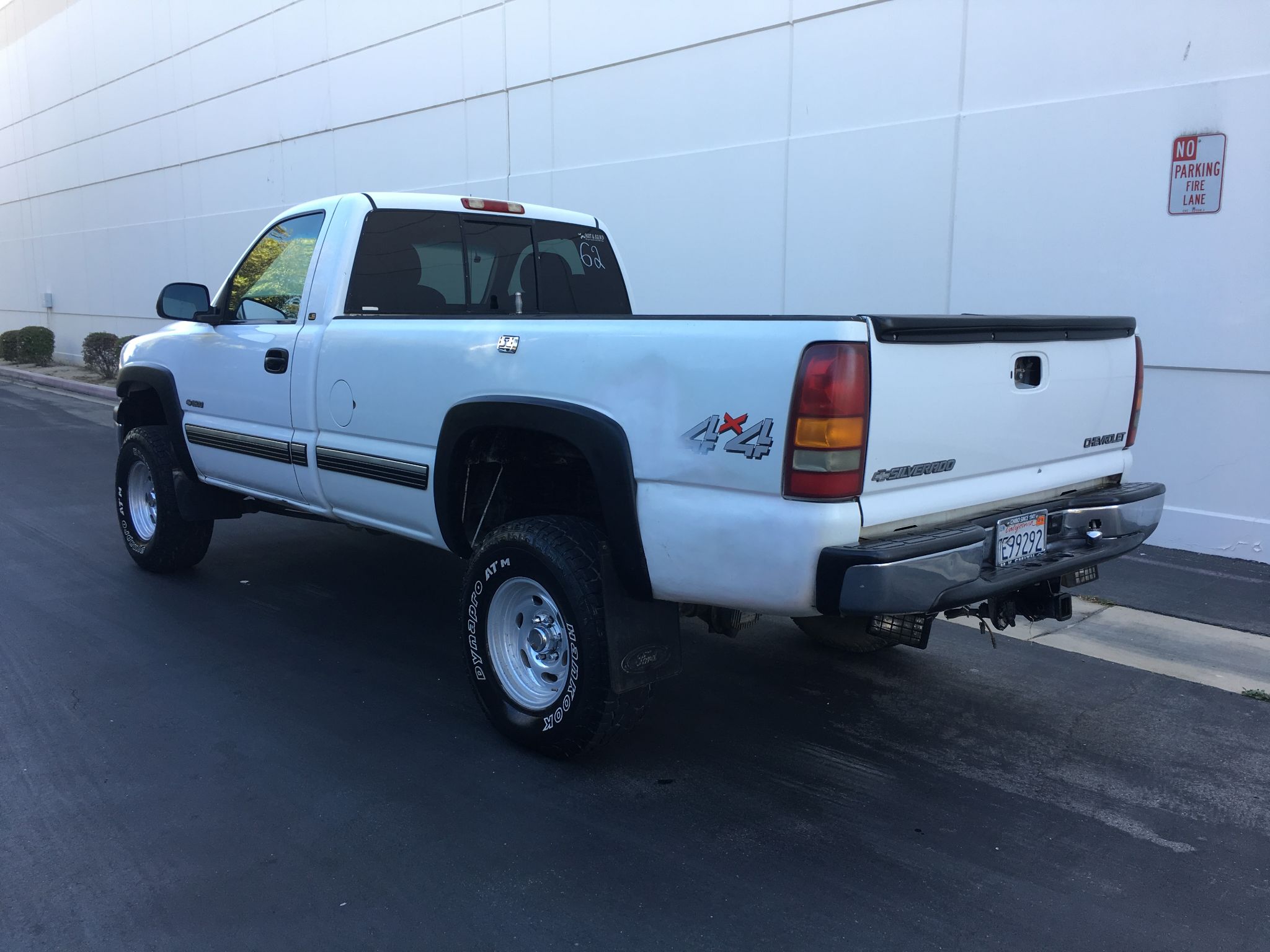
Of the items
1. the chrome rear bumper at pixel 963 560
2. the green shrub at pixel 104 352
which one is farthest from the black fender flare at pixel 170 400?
the green shrub at pixel 104 352

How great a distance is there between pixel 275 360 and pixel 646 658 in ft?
8.69

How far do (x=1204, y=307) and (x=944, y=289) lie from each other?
6.13ft

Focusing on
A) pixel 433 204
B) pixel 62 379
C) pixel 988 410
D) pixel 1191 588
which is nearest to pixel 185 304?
pixel 433 204

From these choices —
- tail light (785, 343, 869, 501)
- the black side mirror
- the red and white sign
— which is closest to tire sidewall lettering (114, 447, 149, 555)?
the black side mirror

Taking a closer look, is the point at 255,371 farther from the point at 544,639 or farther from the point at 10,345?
the point at 10,345

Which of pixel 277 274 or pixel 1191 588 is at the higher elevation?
pixel 277 274

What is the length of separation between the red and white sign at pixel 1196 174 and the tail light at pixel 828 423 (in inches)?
197

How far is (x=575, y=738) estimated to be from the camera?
383 cm

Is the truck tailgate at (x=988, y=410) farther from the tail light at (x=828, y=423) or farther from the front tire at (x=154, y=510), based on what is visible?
the front tire at (x=154, y=510)

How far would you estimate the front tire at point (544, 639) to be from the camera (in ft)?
12.1

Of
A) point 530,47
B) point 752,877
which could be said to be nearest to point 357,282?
point 752,877

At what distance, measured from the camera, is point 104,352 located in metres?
19.7

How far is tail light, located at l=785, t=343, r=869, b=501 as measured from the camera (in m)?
3.06

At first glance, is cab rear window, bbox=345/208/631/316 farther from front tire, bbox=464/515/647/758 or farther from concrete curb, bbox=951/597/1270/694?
concrete curb, bbox=951/597/1270/694
